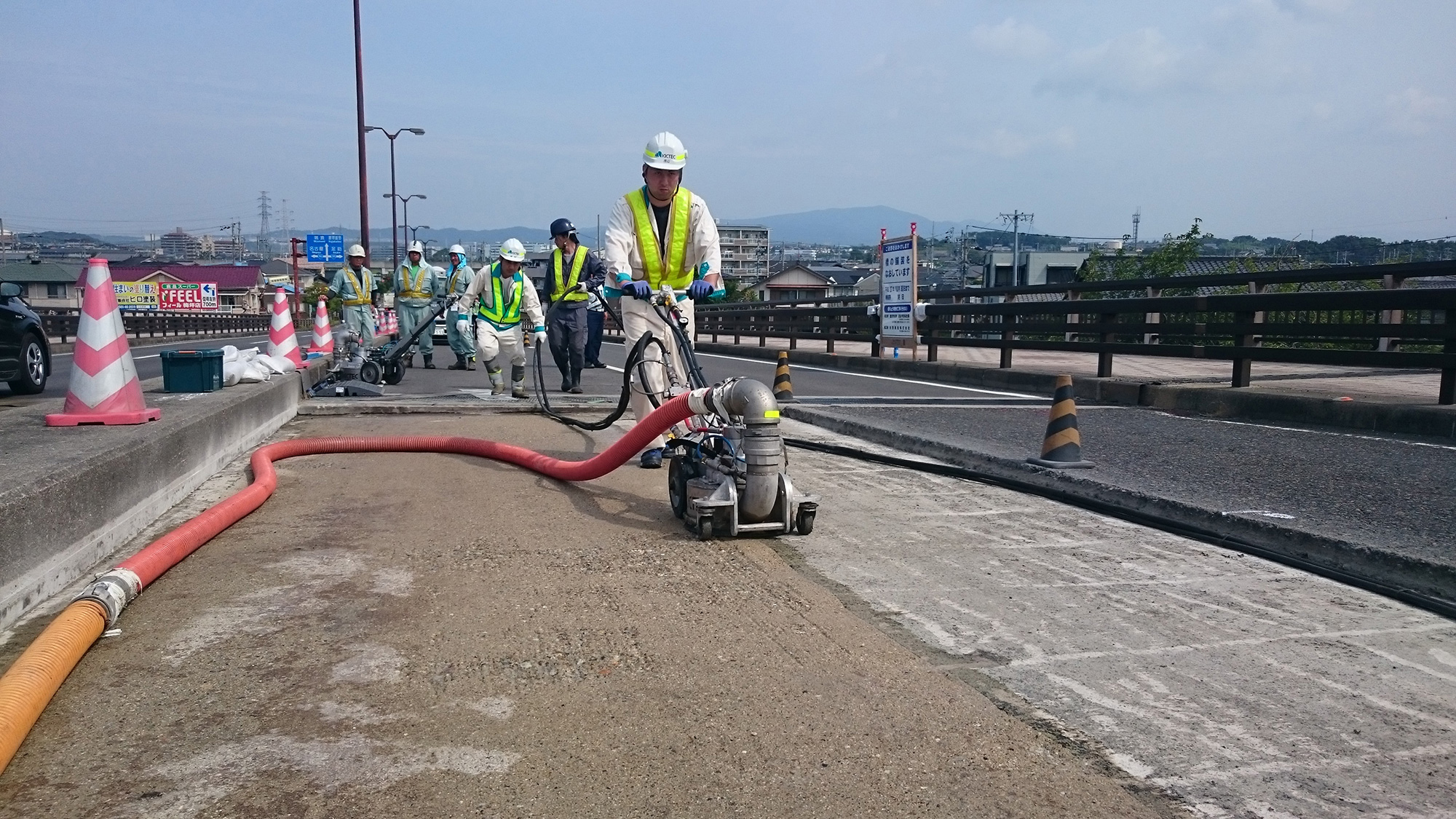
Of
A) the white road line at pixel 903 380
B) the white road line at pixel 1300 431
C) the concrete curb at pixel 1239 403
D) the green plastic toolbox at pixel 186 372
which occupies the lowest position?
the white road line at pixel 903 380

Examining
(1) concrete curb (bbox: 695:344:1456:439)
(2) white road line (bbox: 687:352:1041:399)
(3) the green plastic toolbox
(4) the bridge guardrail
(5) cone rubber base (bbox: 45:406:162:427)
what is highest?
(4) the bridge guardrail

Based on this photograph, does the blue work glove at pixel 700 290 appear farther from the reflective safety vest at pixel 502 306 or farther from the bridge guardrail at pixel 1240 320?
the bridge guardrail at pixel 1240 320

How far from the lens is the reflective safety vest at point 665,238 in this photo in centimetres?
696

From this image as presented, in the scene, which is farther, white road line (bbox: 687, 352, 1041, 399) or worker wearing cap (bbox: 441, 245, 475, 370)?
worker wearing cap (bbox: 441, 245, 475, 370)

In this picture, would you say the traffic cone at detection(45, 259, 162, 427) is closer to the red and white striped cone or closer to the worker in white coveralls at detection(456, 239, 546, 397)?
the worker in white coveralls at detection(456, 239, 546, 397)

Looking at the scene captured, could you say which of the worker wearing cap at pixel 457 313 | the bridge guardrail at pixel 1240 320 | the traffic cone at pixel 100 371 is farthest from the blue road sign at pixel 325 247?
the traffic cone at pixel 100 371

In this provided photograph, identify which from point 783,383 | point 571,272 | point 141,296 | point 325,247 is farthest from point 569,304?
point 141,296

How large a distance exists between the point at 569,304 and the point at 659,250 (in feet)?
17.2

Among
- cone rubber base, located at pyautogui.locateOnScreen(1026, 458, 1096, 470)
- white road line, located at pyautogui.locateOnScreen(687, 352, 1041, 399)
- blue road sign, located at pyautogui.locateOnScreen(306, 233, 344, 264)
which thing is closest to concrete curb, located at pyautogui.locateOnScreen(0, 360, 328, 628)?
cone rubber base, located at pyautogui.locateOnScreen(1026, 458, 1096, 470)

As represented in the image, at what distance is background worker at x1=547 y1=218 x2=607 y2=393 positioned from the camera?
1202 centimetres

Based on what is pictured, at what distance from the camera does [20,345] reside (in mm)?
10570

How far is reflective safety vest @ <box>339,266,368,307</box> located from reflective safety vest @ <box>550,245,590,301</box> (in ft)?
15.6

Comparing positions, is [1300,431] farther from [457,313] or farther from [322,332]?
[322,332]

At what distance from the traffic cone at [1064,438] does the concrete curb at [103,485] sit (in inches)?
194
